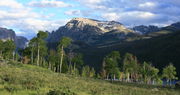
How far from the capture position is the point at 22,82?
29.3 metres

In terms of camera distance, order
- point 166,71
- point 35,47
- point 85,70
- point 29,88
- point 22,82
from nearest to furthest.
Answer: point 29,88
point 22,82
point 35,47
point 166,71
point 85,70

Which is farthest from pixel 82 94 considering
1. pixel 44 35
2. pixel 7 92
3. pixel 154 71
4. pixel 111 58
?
pixel 154 71

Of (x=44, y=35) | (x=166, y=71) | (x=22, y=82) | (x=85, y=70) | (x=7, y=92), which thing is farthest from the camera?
(x=85, y=70)

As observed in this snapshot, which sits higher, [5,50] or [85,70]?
[5,50]

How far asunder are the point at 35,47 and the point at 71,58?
20.8 m

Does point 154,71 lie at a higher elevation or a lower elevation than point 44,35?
lower

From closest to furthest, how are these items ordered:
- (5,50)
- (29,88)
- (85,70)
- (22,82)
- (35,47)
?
(29,88) → (22,82) → (35,47) → (5,50) → (85,70)

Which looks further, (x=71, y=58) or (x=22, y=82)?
(x=71, y=58)

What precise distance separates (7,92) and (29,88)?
358cm

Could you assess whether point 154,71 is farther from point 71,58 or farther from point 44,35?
point 44,35

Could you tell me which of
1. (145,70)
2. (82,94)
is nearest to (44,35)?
(145,70)

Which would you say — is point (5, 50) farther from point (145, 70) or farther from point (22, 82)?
point (22, 82)

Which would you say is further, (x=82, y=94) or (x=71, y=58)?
(x=71, y=58)

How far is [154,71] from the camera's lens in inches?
4899
